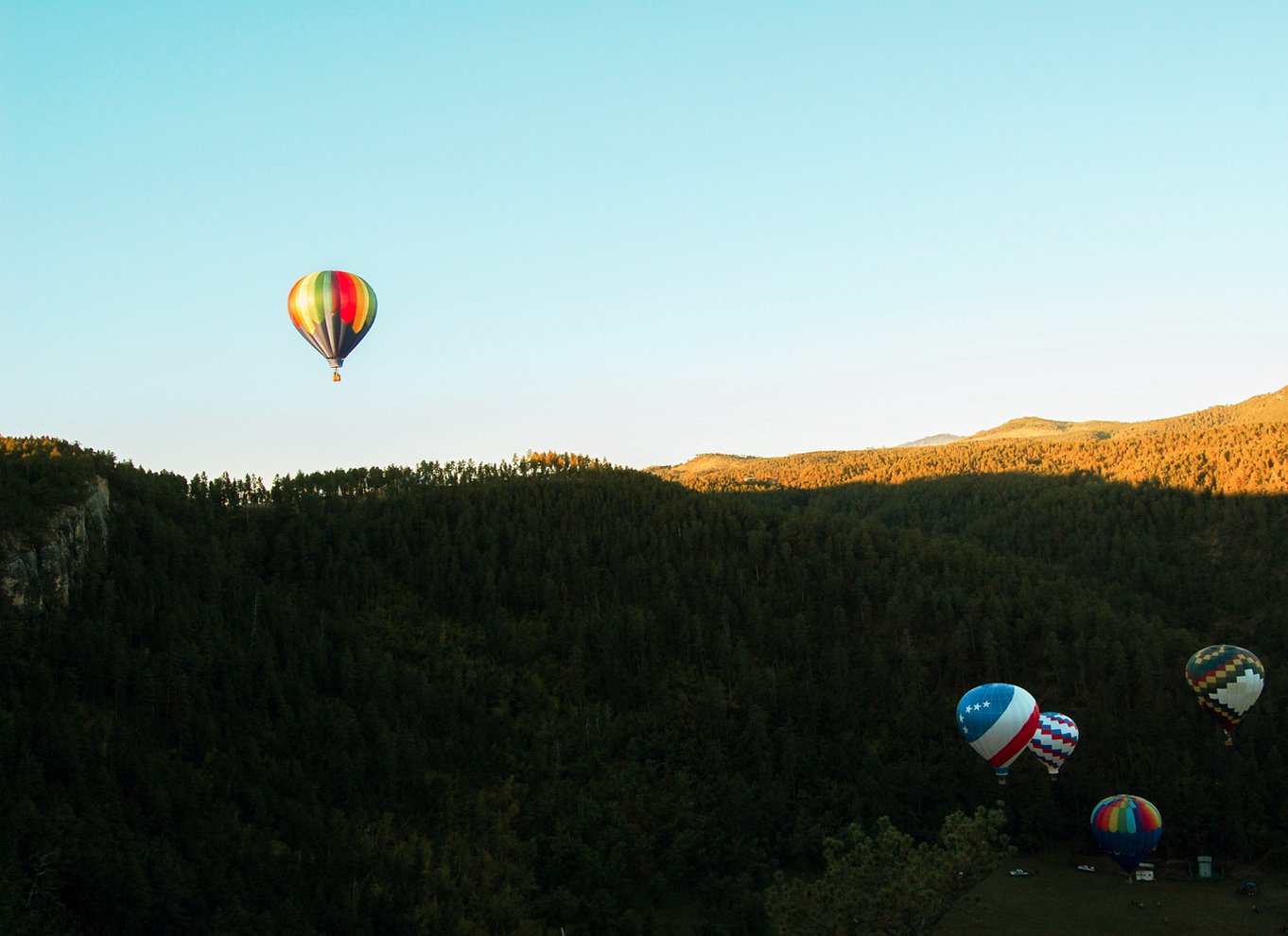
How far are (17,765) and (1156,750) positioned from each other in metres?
104

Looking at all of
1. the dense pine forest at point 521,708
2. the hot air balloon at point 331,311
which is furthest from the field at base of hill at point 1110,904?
the hot air balloon at point 331,311

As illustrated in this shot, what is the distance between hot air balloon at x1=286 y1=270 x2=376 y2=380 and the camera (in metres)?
86.8

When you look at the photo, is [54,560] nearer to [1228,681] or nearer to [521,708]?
[521,708]

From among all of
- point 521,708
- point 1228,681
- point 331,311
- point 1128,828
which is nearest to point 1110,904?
point 1128,828

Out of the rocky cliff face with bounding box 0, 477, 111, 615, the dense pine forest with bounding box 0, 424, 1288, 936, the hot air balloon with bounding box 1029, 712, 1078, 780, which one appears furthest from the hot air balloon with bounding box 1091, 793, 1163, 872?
the rocky cliff face with bounding box 0, 477, 111, 615

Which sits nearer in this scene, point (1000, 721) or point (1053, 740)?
point (1000, 721)

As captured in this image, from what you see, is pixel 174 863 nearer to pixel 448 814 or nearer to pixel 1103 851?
pixel 448 814

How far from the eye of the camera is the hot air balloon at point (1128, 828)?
94.0 m

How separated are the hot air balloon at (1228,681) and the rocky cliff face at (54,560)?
4327 inches

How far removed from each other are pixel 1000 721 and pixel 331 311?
207ft

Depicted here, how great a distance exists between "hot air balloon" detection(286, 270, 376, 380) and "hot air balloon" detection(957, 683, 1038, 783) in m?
58.6

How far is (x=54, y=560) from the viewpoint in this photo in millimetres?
108125

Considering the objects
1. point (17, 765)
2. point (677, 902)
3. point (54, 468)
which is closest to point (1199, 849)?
point (677, 902)

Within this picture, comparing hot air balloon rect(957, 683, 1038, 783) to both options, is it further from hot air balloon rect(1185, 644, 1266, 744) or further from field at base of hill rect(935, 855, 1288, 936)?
hot air balloon rect(1185, 644, 1266, 744)
